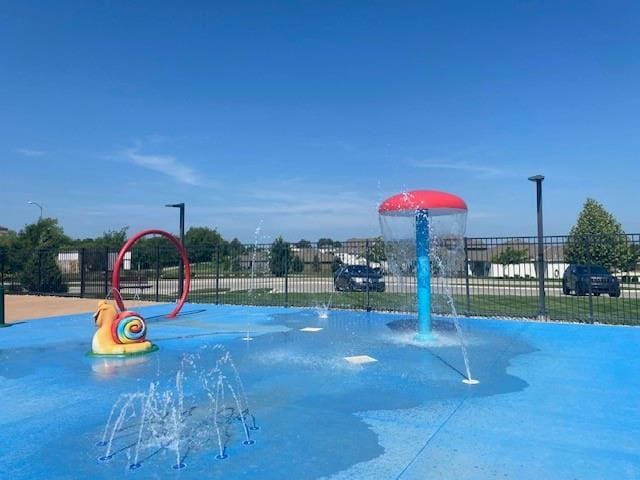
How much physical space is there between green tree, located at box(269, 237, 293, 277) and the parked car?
2.55 m

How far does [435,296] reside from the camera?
17.8m

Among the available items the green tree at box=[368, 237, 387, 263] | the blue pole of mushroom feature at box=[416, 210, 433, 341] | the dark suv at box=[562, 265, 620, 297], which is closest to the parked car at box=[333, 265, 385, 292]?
the green tree at box=[368, 237, 387, 263]

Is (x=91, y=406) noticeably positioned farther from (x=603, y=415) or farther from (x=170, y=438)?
(x=603, y=415)

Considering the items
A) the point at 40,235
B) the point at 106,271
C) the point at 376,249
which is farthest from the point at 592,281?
the point at 40,235

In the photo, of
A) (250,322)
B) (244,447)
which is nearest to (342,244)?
(250,322)

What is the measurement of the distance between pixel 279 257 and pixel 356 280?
4.20 meters

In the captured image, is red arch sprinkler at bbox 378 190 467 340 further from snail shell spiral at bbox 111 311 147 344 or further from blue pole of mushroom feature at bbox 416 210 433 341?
snail shell spiral at bbox 111 311 147 344

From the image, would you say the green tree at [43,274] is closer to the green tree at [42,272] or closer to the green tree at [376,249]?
the green tree at [42,272]

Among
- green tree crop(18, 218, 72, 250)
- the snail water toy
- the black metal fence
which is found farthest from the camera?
green tree crop(18, 218, 72, 250)

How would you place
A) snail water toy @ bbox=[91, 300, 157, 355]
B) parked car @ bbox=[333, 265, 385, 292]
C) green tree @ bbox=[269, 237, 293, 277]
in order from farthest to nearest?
parked car @ bbox=[333, 265, 385, 292] < green tree @ bbox=[269, 237, 293, 277] < snail water toy @ bbox=[91, 300, 157, 355]

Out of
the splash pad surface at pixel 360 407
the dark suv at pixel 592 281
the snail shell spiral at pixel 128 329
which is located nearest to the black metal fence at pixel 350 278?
the dark suv at pixel 592 281

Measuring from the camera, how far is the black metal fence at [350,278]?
14500 mm

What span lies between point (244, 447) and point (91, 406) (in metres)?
2.34

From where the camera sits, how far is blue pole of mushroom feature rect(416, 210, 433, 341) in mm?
9414
